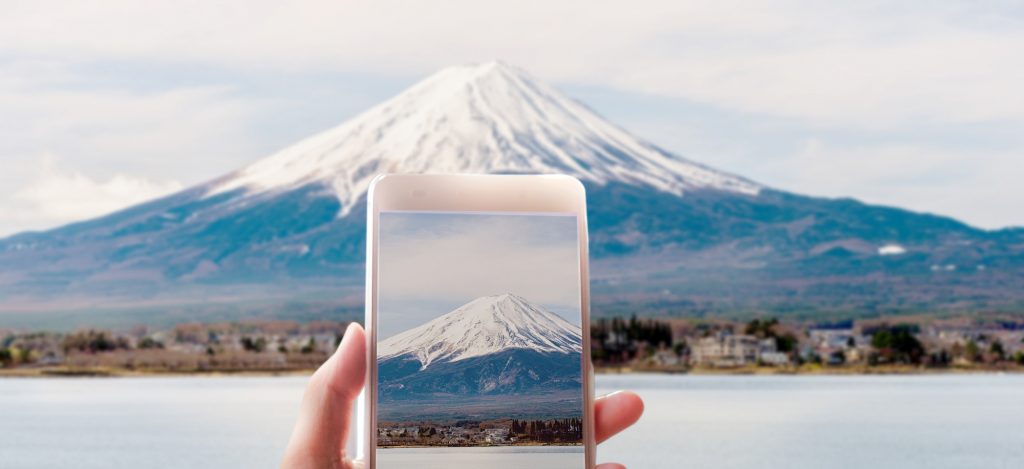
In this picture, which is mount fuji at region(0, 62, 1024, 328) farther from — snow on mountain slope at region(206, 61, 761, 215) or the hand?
the hand

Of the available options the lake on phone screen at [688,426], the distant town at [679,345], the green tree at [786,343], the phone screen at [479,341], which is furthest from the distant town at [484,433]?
the green tree at [786,343]

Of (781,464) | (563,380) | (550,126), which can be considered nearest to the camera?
(563,380)

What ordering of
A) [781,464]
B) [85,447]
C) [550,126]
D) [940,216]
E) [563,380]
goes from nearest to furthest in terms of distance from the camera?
Result: [563,380], [781,464], [85,447], [550,126], [940,216]

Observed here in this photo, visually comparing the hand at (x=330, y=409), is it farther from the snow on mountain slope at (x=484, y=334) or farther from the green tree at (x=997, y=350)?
the green tree at (x=997, y=350)

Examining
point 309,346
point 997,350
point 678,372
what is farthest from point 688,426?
point 997,350

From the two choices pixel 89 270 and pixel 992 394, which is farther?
pixel 89 270

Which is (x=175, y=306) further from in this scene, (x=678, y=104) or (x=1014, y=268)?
(x=1014, y=268)

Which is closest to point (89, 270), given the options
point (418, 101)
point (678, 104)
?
point (418, 101)
